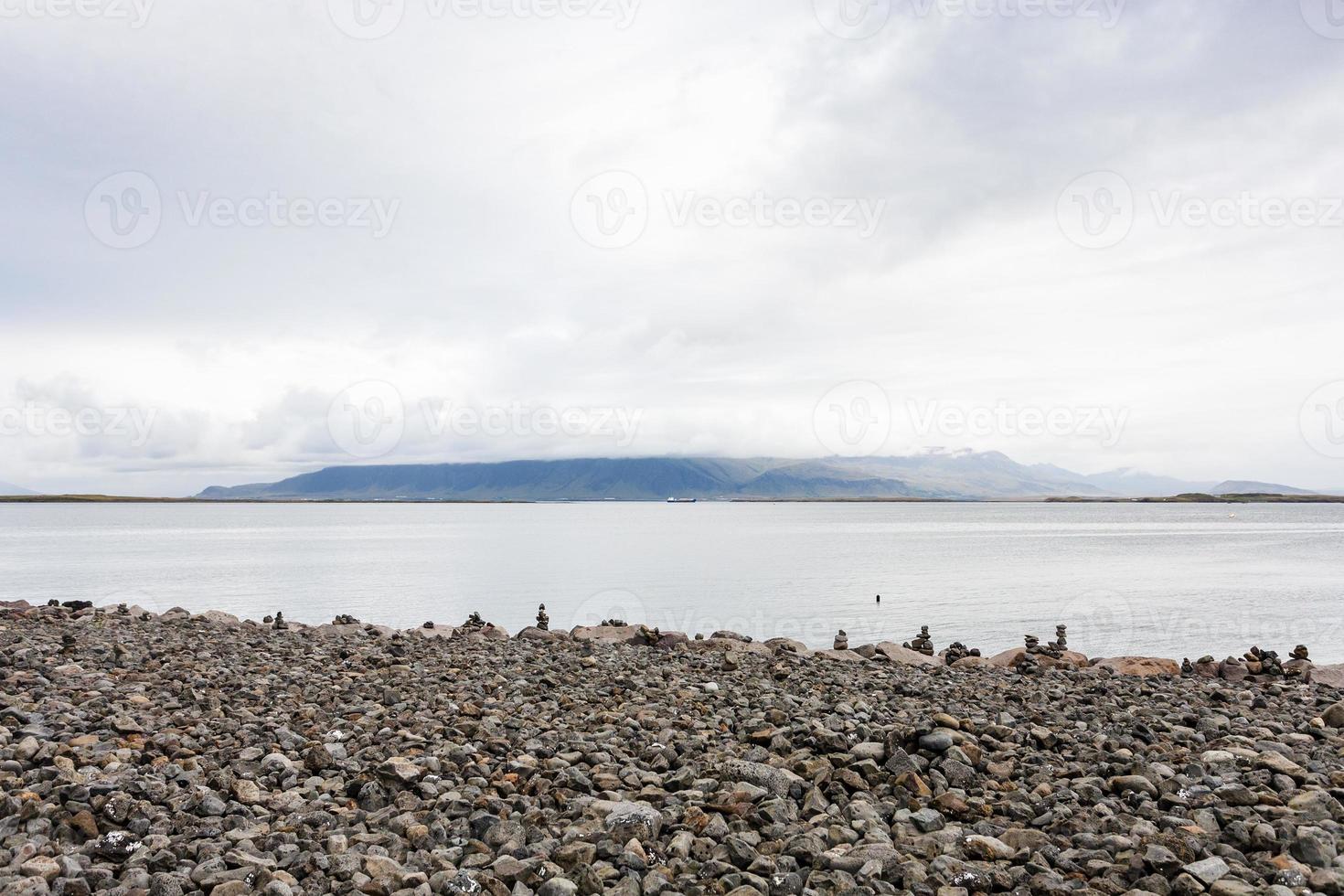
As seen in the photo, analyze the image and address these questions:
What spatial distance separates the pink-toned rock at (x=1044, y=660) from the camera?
56.7 feet

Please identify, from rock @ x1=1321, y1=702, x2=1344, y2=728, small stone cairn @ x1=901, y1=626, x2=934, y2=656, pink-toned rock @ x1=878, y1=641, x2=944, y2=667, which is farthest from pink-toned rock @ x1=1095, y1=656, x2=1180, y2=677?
rock @ x1=1321, y1=702, x2=1344, y2=728

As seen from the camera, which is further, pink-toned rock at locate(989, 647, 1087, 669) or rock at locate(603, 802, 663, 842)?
pink-toned rock at locate(989, 647, 1087, 669)

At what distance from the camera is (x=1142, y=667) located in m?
16.6

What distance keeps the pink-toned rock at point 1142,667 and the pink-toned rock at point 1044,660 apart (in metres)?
0.58

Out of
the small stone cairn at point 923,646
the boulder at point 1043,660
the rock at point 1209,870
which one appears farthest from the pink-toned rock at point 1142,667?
the rock at point 1209,870

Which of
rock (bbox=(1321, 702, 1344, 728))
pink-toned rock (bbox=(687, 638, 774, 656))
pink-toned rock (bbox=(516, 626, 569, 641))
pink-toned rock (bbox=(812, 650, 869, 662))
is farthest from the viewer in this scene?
pink-toned rock (bbox=(516, 626, 569, 641))

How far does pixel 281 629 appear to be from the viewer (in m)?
21.2

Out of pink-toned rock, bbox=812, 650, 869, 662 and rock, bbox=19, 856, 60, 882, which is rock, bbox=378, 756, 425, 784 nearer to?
rock, bbox=19, 856, 60, 882

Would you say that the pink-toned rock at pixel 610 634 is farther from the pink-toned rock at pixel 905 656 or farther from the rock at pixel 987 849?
the rock at pixel 987 849

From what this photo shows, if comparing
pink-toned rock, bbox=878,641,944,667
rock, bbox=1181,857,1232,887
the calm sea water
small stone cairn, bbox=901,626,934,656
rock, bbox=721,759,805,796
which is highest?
rock, bbox=1181,857,1232,887

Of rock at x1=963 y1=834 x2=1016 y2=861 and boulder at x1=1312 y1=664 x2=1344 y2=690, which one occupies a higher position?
rock at x1=963 y1=834 x2=1016 y2=861

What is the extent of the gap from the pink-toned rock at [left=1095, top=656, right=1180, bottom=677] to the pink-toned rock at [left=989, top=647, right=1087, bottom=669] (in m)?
0.58

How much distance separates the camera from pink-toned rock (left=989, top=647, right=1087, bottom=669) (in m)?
17.3

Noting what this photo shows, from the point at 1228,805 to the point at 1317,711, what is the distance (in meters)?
6.77
